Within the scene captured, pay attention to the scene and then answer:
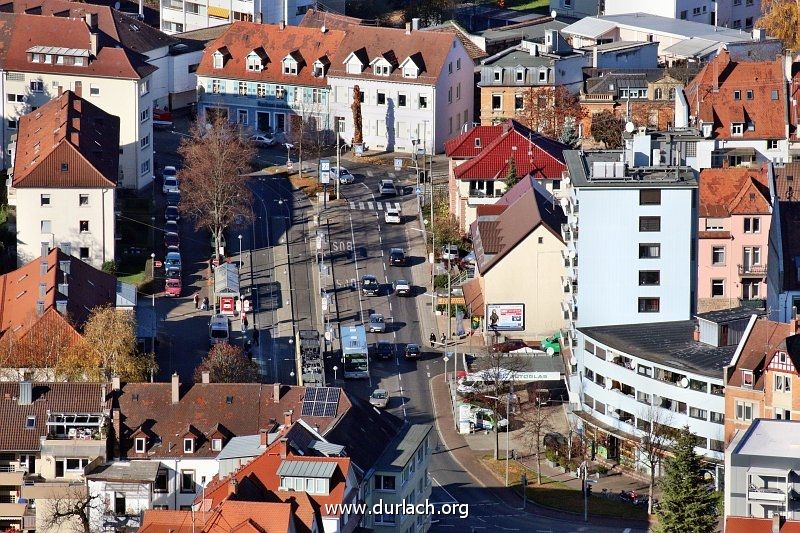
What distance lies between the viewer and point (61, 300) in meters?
158

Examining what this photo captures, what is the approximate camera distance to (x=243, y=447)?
136125 millimetres

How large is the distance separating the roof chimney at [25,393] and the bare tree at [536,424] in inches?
1137

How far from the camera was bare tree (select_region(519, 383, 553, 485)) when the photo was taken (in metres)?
150

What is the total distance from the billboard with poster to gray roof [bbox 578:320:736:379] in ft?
52.5

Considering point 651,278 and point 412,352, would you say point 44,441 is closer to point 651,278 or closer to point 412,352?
point 412,352

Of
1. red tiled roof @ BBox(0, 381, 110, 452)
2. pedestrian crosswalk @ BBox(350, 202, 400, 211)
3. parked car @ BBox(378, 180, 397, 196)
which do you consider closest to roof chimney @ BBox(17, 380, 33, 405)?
red tiled roof @ BBox(0, 381, 110, 452)

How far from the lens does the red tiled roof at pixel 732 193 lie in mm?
172875

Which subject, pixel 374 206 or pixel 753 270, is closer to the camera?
pixel 753 270

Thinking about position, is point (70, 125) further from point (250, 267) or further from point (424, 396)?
point (424, 396)

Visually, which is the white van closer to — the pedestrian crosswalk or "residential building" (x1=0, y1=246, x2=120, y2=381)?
"residential building" (x1=0, y1=246, x2=120, y2=381)

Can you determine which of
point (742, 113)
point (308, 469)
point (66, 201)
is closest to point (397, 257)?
point (66, 201)

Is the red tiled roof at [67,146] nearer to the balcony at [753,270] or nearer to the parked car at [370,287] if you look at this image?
the parked car at [370,287]

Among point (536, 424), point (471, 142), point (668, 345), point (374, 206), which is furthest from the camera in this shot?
point (374, 206)

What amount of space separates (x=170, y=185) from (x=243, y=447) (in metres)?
62.2
